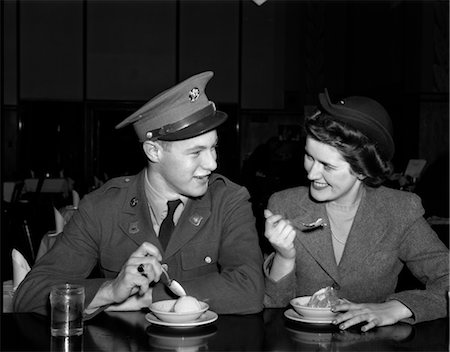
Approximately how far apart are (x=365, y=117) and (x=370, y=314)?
0.70m

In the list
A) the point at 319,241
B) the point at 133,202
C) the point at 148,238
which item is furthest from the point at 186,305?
the point at 319,241

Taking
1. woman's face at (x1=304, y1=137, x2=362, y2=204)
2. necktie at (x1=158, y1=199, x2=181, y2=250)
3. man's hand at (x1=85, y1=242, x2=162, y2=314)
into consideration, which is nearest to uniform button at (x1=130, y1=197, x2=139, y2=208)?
necktie at (x1=158, y1=199, x2=181, y2=250)

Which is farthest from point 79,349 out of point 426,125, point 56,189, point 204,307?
point 426,125

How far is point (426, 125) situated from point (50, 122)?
588cm

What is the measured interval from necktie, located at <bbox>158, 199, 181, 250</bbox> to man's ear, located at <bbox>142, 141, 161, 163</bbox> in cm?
17

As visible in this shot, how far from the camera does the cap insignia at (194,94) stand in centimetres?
222

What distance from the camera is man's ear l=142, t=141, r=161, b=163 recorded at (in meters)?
2.21

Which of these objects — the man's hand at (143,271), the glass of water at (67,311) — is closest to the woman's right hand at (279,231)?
the man's hand at (143,271)

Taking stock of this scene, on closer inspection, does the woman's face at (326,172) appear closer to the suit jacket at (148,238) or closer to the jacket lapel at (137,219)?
the suit jacket at (148,238)

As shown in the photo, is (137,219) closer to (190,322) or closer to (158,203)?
(158,203)

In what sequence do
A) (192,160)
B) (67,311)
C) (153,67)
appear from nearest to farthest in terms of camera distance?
(67,311) → (192,160) → (153,67)

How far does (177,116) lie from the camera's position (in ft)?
7.18

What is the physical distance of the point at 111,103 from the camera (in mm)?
11227

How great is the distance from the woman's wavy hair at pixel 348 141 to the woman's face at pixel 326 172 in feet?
0.06
